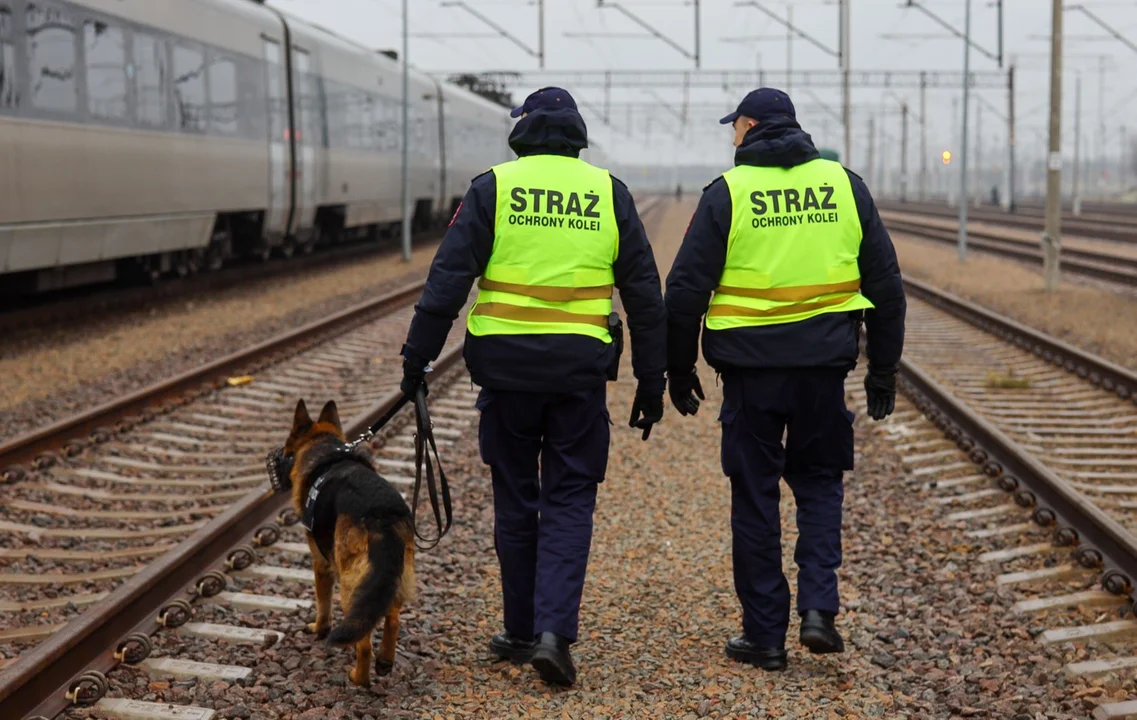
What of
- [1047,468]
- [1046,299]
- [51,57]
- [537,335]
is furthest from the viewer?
[1046,299]

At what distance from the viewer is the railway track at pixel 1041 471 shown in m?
5.03

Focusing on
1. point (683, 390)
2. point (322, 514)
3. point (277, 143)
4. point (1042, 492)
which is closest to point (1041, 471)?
point (1042, 492)

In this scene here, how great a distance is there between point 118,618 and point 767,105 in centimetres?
282

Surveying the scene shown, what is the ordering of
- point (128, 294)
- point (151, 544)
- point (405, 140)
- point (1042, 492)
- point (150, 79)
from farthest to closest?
point (405, 140)
point (128, 294)
point (150, 79)
point (1042, 492)
point (151, 544)

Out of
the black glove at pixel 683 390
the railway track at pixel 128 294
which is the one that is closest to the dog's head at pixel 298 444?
the black glove at pixel 683 390

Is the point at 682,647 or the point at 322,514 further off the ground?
the point at 322,514

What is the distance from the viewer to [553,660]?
13.8ft

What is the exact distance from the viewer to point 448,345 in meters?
12.1

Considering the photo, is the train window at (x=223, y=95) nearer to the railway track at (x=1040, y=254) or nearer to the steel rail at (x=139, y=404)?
the steel rail at (x=139, y=404)

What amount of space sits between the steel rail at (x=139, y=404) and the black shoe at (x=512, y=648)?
3.59 metres

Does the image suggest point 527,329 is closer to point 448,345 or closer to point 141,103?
point 448,345

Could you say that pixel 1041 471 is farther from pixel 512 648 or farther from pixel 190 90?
pixel 190 90

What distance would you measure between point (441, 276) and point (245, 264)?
1801cm

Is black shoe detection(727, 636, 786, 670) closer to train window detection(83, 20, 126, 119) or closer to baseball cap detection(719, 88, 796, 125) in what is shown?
baseball cap detection(719, 88, 796, 125)
